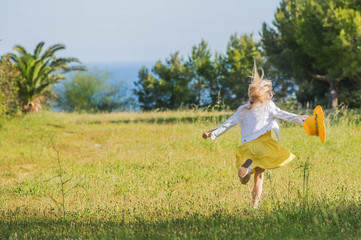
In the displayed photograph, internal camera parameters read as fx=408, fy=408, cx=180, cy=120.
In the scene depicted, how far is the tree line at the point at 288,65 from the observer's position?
21.7 metres

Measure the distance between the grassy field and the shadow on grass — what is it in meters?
0.01

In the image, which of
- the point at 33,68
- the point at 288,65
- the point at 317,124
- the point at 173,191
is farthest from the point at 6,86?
the point at 288,65

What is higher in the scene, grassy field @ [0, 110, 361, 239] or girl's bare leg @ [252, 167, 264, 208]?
girl's bare leg @ [252, 167, 264, 208]

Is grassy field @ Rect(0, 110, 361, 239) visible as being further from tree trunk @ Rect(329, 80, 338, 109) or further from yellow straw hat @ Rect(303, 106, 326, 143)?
tree trunk @ Rect(329, 80, 338, 109)

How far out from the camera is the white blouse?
5.39m

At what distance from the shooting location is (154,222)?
4.68 meters

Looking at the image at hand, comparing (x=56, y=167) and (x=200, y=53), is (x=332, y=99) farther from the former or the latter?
(x=56, y=167)

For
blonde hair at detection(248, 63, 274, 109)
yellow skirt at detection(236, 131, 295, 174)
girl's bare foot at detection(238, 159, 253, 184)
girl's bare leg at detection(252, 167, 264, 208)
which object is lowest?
girl's bare leg at detection(252, 167, 264, 208)

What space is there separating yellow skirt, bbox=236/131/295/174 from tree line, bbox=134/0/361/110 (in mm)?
4738

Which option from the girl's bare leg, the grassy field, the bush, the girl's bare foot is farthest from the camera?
the bush

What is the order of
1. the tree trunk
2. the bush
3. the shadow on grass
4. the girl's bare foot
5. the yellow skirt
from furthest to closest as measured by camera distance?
1. the tree trunk
2. the bush
3. the yellow skirt
4. the girl's bare foot
5. the shadow on grass

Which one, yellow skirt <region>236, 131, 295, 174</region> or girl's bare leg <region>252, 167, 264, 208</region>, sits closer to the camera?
yellow skirt <region>236, 131, 295, 174</region>

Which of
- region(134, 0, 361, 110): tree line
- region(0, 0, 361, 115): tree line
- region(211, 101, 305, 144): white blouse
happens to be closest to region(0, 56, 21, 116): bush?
region(0, 0, 361, 115): tree line

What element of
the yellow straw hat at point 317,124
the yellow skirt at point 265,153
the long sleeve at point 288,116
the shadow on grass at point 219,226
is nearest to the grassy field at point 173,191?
the shadow on grass at point 219,226
